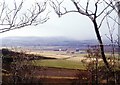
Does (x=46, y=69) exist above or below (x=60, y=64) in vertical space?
below

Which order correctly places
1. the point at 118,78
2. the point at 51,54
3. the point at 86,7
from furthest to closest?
the point at 51,54 → the point at 118,78 → the point at 86,7

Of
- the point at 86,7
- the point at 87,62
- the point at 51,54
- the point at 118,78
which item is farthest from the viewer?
the point at 87,62

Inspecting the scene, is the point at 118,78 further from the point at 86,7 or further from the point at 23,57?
the point at 23,57

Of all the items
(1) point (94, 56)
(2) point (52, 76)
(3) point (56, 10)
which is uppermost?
(3) point (56, 10)

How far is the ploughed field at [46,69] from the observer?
221 inches

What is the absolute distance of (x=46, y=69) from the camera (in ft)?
20.0

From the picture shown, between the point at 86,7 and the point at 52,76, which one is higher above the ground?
the point at 86,7

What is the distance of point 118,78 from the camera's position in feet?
15.8

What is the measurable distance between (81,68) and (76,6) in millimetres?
2290

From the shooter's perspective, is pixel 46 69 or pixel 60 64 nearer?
pixel 60 64

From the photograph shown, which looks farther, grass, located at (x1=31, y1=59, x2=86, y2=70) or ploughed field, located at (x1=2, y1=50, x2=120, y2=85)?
grass, located at (x1=31, y1=59, x2=86, y2=70)

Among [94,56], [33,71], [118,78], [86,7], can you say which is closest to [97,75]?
[94,56]

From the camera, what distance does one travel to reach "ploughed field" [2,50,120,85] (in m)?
5.61

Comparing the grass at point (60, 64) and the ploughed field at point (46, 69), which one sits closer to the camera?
the ploughed field at point (46, 69)
